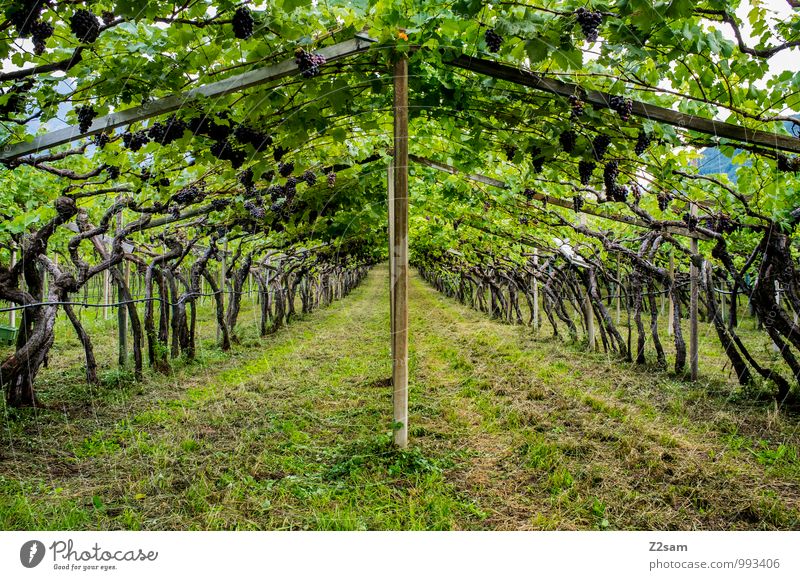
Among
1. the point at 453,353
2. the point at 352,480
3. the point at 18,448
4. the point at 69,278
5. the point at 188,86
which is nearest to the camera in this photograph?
the point at 188,86

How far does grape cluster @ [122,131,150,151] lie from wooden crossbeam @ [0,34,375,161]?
31cm

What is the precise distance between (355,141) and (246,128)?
7.71 ft

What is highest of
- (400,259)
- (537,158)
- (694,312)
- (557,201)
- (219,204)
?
(537,158)

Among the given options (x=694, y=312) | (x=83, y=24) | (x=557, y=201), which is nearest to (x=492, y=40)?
(x=83, y=24)

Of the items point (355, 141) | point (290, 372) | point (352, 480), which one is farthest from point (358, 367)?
point (352, 480)

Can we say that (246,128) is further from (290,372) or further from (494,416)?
(290,372)

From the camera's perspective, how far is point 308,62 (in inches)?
107

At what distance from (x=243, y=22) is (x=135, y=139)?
1.48 m

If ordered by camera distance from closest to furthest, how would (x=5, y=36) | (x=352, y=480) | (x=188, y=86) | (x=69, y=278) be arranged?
(x=5, y=36) < (x=188, y=86) < (x=352, y=480) < (x=69, y=278)

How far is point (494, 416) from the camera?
201 inches

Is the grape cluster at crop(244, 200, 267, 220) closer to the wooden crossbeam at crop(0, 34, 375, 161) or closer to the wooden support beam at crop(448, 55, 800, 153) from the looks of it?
the wooden crossbeam at crop(0, 34, 375, 161)

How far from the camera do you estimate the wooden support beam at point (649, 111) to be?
292 cm

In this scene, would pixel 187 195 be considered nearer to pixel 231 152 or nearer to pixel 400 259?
pixel 231 152

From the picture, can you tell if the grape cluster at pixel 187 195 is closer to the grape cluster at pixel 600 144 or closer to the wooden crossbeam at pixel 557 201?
the wooden crossbeam at pixel 557 201
